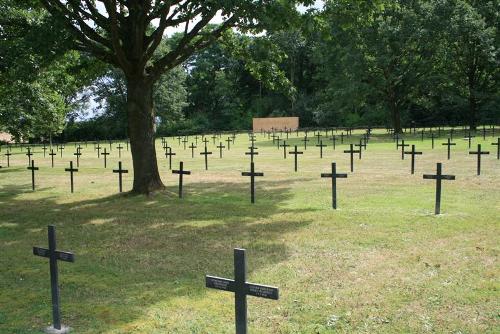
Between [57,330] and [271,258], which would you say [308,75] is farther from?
[57,330]

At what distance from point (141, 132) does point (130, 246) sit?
21.2 ft

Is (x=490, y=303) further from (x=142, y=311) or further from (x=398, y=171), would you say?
(x=398, y=171)

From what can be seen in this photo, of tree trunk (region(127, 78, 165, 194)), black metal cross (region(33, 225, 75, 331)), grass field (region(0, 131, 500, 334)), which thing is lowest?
grass field (region(0, 131, 500, 334))

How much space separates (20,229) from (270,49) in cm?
974

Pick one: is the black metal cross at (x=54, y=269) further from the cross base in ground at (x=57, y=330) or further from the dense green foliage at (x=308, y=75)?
the dense green foliage at (x=308, y=75)

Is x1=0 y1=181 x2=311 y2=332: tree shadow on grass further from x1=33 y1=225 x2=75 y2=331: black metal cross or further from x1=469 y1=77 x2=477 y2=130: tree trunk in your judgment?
x1=469 y1=77 x2=477 y2=130: tree trunk

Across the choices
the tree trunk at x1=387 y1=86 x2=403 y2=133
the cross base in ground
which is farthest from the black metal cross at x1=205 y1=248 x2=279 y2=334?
the tree trunk at x1=387 y1=86 x2=403 y2=133

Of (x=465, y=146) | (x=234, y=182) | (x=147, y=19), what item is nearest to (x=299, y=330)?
(x=147, y=19)

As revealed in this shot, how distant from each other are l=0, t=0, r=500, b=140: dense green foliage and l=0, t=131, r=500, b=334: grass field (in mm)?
4170

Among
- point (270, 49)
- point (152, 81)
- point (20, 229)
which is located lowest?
point (20, 229)

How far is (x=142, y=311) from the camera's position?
6.11 metres

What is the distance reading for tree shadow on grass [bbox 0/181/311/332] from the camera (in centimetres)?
644

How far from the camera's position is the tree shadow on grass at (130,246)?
21.1ft

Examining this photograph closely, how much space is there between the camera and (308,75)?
81.6 metres
